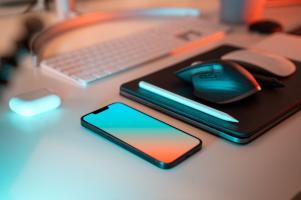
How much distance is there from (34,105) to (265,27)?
2.08ft

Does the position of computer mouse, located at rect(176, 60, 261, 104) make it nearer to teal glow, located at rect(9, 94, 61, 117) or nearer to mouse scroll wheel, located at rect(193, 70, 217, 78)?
mouse scroll wheel, located at rect(193, 70, 217, 78)

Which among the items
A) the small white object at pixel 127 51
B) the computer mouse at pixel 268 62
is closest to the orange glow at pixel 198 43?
the small white object at pixel 127 51

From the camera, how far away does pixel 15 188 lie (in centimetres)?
48

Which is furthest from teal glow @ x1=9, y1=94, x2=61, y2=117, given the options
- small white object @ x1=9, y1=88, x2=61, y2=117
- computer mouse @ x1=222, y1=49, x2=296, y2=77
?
computer mouse @ x1=222, y1=49, x2=296, y2=77

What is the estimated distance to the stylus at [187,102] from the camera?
1.92ft

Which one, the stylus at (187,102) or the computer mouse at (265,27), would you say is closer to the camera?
the stylus at (187,102)

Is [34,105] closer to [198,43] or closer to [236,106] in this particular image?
[236,106]

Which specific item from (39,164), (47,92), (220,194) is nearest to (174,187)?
(220,194)

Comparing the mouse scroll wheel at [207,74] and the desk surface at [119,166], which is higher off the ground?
the mouse scroll wheel at [207,74]

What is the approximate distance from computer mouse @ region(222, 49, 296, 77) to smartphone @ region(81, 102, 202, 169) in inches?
9.3

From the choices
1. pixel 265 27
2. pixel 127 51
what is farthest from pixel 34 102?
pixel 265 27

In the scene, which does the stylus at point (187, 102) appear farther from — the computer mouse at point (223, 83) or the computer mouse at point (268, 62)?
the computer mouse at point (268, 62)

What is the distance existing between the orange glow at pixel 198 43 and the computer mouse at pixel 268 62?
6.0 inches

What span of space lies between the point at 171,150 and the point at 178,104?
12cm
